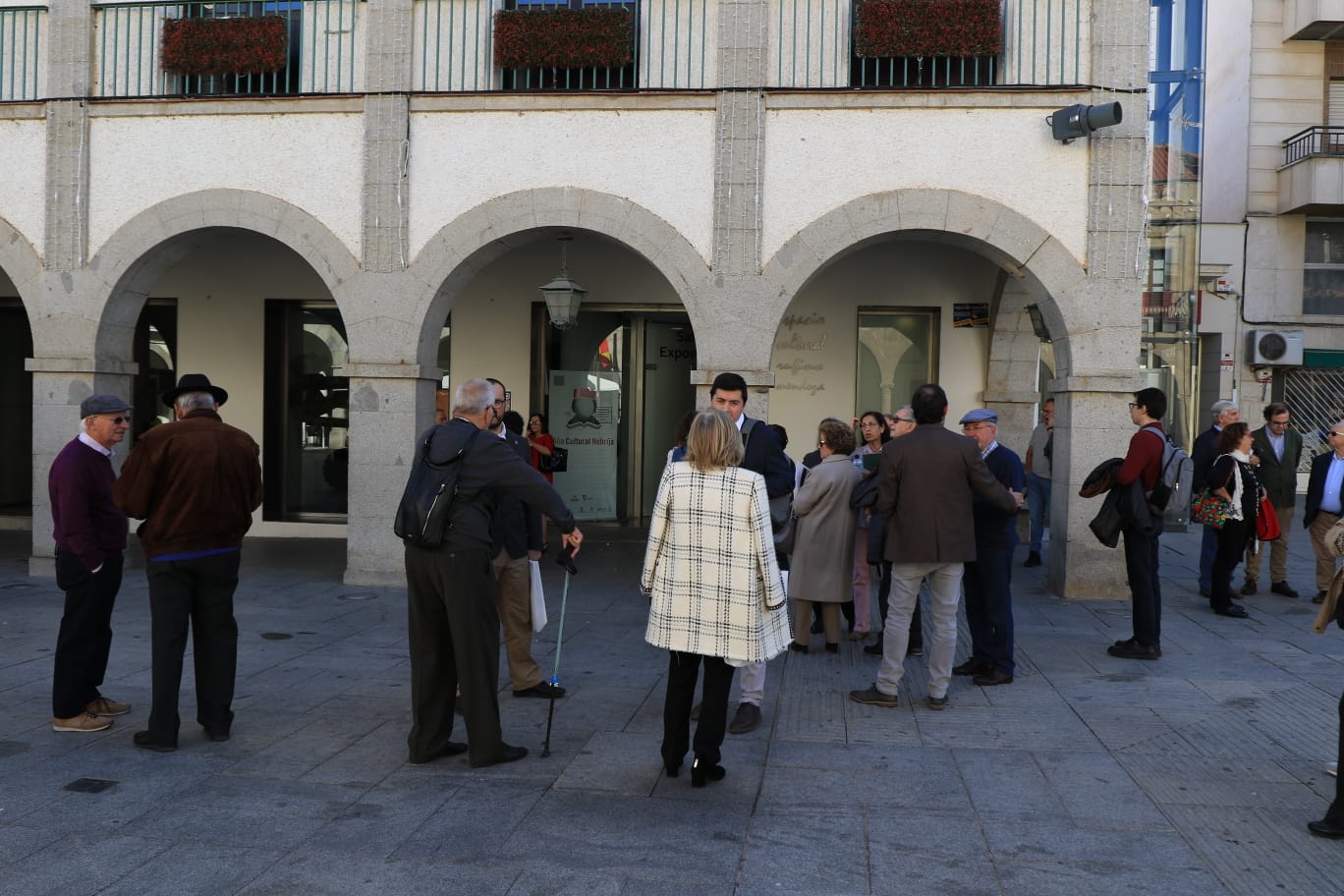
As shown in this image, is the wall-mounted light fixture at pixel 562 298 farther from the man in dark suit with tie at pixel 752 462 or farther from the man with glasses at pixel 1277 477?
the man with glasses at pixel 1277 477

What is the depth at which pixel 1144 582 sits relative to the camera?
789cm

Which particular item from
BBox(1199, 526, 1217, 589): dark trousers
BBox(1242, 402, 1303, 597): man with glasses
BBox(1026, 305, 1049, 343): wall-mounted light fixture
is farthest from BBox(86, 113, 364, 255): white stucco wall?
BBox(1242, 402, 1303, 597): man with glasses

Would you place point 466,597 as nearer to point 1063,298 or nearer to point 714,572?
point 714,572

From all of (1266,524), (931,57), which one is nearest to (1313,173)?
→ (1266,524)

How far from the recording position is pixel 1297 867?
4344 mm

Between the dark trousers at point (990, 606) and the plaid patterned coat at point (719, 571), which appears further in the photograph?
Answer: the dark trousers at point (990, 606)

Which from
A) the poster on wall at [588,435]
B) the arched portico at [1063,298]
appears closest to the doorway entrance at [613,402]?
the poster on wall at [588,435]

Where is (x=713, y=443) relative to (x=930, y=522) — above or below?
above

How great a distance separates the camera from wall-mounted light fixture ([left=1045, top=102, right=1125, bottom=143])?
372 inches

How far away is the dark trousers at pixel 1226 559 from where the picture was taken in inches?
384

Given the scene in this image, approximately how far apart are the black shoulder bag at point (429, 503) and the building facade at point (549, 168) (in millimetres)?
5052

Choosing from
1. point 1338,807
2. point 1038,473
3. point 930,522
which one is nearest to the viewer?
point 1338,807

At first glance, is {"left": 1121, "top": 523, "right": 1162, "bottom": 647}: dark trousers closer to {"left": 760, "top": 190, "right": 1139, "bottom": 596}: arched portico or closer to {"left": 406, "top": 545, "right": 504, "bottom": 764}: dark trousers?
{"left": 760, "top": 190, "right": 1139, "bottom": 596}: arched portico

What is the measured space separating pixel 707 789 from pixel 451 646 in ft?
4.61
